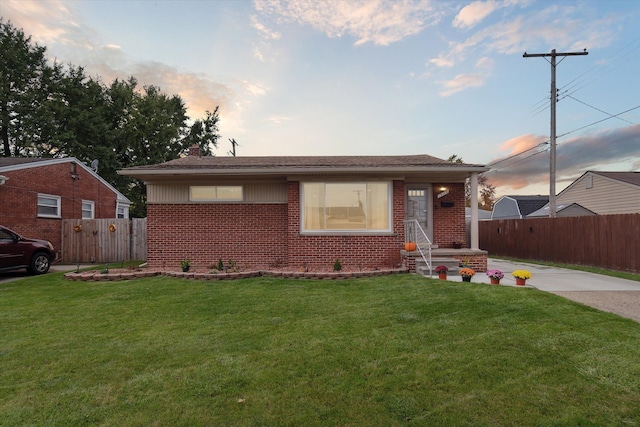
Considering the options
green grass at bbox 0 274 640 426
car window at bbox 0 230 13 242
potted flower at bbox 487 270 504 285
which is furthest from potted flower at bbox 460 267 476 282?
car window at bbox 0 230 13 242

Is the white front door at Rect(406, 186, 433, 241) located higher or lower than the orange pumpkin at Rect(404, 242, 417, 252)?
higher

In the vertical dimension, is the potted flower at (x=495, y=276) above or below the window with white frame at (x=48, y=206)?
below

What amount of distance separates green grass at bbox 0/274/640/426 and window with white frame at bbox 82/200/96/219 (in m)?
10.6

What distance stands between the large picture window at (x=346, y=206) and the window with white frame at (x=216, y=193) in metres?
2.02

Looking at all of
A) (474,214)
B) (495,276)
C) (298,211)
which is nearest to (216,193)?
(298,211)

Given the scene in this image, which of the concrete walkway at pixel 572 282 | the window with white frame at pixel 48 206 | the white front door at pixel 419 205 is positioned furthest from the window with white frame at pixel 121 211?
the concrete walkway at pixel 572 282

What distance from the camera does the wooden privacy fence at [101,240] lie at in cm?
1226

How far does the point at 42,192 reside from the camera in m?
12.3

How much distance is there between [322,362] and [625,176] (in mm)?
23540

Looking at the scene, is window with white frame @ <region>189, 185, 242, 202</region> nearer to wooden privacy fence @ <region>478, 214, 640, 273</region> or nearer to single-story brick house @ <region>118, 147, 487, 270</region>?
single-story brick house @ <region>118, 147, 487, 270</region>

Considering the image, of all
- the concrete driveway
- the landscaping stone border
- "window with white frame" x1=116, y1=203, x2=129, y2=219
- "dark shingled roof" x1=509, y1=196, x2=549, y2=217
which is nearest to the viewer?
the concrete driveway

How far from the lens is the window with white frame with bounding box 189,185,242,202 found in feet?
30.6

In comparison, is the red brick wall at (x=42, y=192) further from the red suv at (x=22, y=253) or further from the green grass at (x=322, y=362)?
the green grass at (x=322, y=362)

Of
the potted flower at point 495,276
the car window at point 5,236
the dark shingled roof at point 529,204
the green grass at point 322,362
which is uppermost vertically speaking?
the dark shingled roof at point 529,204
